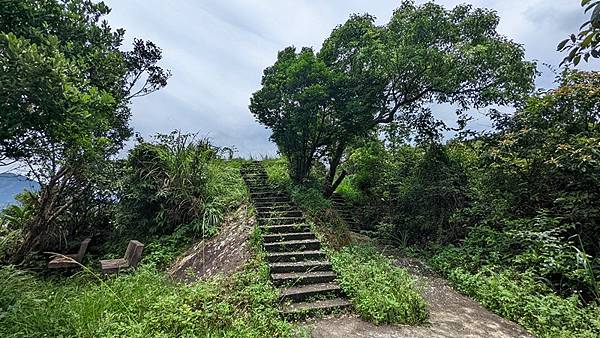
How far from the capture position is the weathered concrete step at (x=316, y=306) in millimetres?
3840

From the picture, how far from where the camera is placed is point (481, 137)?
22.2ft

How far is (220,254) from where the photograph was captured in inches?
214

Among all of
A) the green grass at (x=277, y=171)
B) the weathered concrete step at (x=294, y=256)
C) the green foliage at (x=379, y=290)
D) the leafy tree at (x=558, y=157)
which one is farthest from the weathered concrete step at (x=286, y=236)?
the leafy tree at (x=558, y=157)

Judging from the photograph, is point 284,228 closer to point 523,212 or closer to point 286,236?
point 286,236

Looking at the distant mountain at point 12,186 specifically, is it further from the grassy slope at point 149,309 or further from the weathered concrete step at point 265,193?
the weathered concrete step at point 265,193

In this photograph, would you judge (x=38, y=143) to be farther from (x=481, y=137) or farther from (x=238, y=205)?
(x=481, y=137)

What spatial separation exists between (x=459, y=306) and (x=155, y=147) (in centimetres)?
654

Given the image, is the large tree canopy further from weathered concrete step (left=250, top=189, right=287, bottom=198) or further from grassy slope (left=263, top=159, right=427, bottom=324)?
grassy slope (left=263, top=159, right=427, bottom=324)

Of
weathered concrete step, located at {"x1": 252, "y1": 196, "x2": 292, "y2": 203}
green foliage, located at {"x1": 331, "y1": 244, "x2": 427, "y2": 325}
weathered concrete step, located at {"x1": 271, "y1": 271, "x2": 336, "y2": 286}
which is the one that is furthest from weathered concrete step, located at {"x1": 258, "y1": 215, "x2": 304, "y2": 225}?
weathered concrete step, located at {"x1": 271, "y1": 271, "x2": 336, "y2": 286}

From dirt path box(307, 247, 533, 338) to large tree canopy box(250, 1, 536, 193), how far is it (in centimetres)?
391

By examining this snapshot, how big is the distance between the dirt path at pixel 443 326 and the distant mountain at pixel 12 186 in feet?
21.6

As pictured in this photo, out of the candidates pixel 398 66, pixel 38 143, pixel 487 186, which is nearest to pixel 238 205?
pixel 38 143

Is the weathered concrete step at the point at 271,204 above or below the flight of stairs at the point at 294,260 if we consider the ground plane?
above

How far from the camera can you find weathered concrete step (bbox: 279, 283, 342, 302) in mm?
4129
